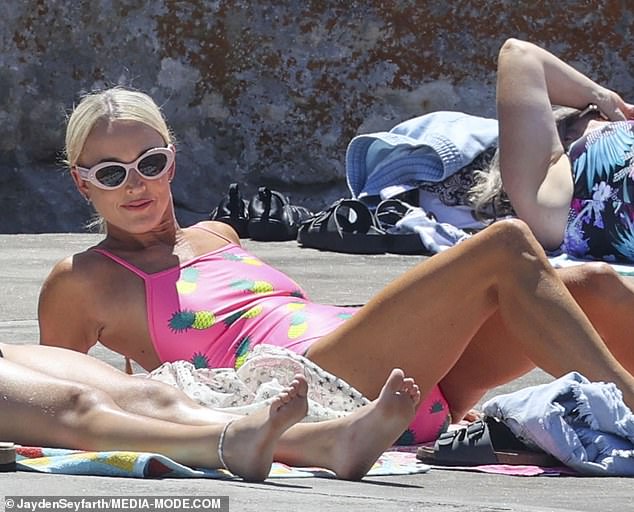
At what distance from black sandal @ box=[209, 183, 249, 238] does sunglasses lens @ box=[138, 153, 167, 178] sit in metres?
3.43

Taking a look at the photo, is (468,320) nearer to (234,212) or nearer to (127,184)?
(127,184)

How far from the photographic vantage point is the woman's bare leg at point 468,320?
9.95 ft

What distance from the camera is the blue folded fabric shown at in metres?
6.67

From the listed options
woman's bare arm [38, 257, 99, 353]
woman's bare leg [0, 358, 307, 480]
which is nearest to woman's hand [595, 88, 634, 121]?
woman's bare arm [38, 257, 99, 353]

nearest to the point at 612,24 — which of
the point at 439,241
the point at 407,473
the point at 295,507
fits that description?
the point at 439,241

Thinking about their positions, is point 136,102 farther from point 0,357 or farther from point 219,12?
point 219,12

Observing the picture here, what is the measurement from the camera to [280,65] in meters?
7.92

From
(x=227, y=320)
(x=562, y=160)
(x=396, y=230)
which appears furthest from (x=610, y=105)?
(x=227, y=320)

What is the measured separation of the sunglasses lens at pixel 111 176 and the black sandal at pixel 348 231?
3.03 meters

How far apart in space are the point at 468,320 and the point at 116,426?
2.71ft

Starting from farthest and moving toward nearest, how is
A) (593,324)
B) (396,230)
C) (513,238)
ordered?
(396,230) → (593,324) → (513,238)

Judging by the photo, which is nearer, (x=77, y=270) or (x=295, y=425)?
(x=295, y=425)

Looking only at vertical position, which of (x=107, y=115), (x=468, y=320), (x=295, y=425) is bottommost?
(x=295, y=425)

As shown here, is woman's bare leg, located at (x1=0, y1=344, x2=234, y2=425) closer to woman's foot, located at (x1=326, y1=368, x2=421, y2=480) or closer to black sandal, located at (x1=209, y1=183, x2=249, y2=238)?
woman's foot, located at (x1=326, y1=368, x2=421, y2=480)
